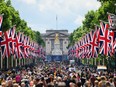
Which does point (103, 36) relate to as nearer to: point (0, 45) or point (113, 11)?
point (0, 45)

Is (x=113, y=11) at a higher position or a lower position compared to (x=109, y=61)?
higher

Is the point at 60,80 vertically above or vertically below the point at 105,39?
below

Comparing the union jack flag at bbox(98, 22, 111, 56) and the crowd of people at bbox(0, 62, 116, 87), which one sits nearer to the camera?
the crowd of people at bbox(0, 62, 116, 87)

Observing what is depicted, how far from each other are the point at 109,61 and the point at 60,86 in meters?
73.4

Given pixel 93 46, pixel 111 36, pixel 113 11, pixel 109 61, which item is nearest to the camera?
pixel 111 36

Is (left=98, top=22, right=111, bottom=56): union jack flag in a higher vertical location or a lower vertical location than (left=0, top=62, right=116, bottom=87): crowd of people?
higher

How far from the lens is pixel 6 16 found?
237 ft

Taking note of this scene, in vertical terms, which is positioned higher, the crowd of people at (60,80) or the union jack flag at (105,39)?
the union jack flag at (105,39)

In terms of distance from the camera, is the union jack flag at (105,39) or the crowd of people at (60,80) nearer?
the crowd of people at (60,80)

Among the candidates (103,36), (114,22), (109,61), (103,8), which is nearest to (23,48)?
(103,8)

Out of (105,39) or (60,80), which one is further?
(105,39)

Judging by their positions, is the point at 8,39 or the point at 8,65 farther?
the point at 8,65

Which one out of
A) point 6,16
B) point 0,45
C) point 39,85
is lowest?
point 39,85

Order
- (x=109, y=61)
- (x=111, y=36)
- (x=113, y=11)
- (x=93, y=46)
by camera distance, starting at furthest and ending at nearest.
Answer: (x=109, y=61) < (x=113, y=11) < (x=93, y=46) < (x=111, y=36)
